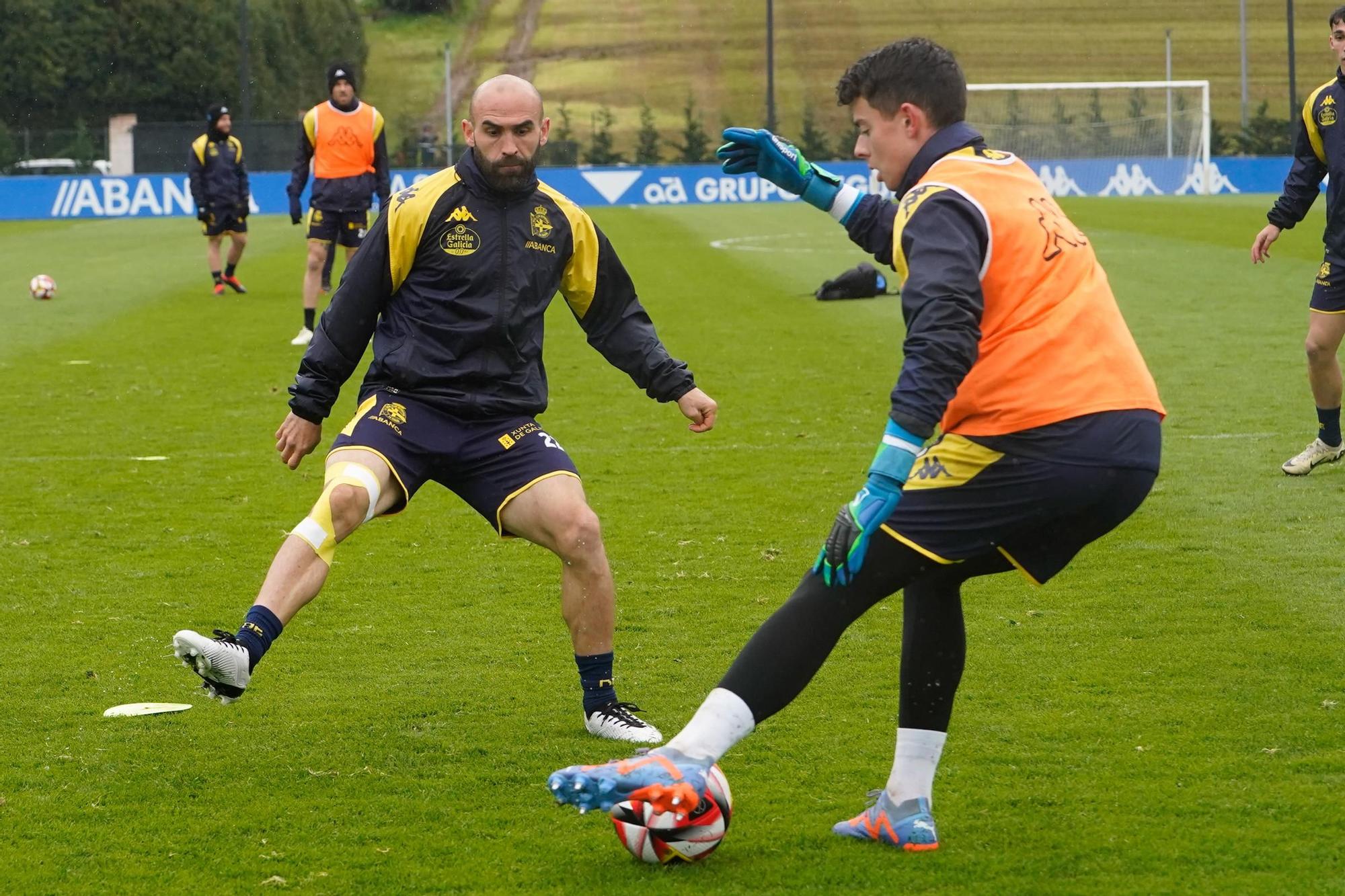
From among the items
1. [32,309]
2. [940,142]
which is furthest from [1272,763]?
[32,309]

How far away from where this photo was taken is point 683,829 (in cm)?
385

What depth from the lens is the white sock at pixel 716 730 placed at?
3754 millimetres

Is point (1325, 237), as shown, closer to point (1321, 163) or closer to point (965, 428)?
point (1321, 163)

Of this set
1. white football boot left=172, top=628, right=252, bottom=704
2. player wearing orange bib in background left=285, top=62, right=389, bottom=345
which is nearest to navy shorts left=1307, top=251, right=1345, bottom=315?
white football boot left=172, top=628, right=252, bottom=704

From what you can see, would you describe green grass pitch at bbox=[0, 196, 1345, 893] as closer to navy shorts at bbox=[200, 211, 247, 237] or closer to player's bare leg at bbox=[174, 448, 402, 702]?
player's bare leg at bbox=[174, 448, 402, 702]

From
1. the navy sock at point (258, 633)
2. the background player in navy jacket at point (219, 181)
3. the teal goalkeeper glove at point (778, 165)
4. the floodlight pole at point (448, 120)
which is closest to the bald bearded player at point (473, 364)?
the navy sock at point (258, 633)

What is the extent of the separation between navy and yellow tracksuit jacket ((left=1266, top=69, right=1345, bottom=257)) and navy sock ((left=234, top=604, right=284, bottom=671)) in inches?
228

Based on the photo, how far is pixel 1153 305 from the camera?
54.7 feet

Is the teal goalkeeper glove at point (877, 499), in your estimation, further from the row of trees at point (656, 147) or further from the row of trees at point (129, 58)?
the row of trees at point (129, 58)

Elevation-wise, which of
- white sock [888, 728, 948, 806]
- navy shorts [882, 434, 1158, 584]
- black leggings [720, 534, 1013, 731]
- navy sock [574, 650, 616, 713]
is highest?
navy shorts [882, 434, 1158, 584]

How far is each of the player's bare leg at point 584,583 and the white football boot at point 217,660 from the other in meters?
0.91

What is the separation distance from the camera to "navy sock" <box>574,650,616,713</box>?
5043mm

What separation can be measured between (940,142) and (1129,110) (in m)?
39.6

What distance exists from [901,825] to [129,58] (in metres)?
61.5
